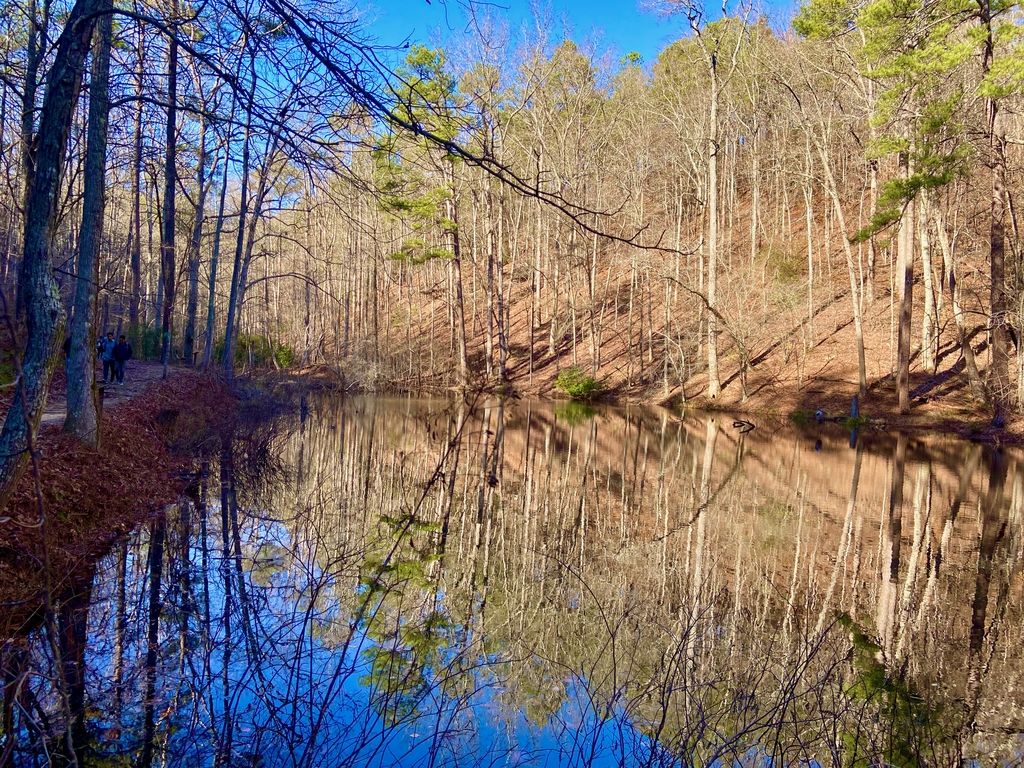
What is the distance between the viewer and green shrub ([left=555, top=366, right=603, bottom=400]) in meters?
32.2

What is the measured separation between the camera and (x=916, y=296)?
29.5 m

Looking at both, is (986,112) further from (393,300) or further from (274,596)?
(393,300)

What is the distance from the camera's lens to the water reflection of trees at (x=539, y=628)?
4.18m

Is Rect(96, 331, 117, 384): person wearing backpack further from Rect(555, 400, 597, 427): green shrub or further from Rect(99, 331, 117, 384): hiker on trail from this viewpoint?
Rect(555, 400, 597, 427): green shrub

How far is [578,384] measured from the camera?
32219 millimetres

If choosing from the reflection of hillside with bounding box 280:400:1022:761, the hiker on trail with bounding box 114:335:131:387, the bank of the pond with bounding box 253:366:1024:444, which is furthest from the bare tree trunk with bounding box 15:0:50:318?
the bank of the pond with bounding box 253:366:1024:444

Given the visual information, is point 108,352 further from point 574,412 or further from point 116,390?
point 574,412

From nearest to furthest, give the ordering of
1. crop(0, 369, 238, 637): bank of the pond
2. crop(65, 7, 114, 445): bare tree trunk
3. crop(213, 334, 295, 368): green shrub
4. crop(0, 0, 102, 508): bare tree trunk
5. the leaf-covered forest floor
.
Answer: crop(0, 0, 102, 508): bare tree trunk
crop(0, 369, 238, 637): bank of the pond
crop(65, 7, 114, 445): bare tree trunk
the leaf-covered forest floor
crop(213, 334, 295, 368): green shrub

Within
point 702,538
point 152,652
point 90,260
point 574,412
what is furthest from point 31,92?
point 574,412

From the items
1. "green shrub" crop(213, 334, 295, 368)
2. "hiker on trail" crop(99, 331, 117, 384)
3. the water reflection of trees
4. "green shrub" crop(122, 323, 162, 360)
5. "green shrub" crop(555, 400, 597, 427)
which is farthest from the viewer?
"green shrub" crop(213, 334, 295, 368)

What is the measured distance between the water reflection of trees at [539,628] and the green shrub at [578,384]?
63.9 feet

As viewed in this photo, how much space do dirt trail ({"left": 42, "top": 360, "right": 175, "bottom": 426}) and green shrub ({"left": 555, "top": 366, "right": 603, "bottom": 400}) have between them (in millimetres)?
16981

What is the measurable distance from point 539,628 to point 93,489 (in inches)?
222

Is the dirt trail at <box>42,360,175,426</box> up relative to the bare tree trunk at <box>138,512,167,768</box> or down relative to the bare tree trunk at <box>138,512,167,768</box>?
up
